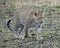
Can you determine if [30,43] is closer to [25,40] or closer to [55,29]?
[25,40]

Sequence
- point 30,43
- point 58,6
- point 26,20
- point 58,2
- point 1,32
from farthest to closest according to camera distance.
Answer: point 58,2 < point 58,6 < point 1,32 < point 26,20 < point 30,43

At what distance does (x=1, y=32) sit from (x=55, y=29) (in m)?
1.91

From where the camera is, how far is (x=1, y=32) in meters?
10.3

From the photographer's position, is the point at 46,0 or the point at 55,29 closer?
the point at 55,29

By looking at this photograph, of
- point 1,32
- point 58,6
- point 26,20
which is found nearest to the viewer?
point 26,20

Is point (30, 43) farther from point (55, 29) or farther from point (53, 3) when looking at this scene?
point (53, 3)

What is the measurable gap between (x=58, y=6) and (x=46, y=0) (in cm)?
210

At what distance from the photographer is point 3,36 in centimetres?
978

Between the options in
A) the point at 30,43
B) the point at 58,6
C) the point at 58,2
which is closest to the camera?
the point at 30,43

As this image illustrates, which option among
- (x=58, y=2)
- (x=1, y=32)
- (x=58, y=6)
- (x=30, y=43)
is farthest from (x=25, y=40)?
(x=58, y=2)

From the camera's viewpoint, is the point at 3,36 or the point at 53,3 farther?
the point at 53,3

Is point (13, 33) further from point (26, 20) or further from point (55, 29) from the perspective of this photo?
point (55, 29)

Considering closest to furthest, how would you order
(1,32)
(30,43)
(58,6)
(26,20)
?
(30,43)
(26,20)
(1,32)
(58,6)

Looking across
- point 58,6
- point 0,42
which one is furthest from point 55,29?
point 58,6
